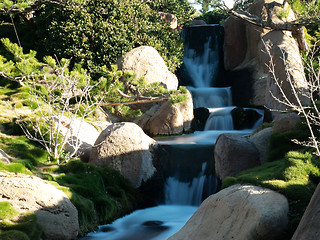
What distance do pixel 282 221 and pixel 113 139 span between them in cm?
583

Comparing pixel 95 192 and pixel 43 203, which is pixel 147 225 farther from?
pixel 43 203

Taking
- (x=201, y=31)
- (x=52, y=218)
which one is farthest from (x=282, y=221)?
(x=201, y=31)

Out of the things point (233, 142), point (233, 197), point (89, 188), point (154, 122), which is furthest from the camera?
point (154, 122)

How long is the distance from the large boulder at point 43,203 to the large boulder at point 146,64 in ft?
31.6

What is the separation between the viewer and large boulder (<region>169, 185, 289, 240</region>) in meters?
5.43

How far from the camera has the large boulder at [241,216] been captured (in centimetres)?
543

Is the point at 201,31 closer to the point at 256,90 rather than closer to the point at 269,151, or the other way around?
the point at 256,90

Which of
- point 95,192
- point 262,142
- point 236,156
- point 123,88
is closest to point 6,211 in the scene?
point 95,192

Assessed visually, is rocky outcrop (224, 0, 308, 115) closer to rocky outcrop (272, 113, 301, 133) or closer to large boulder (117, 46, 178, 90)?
large boulder (117, 46, 178, 90)

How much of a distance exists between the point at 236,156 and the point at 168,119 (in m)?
6.55

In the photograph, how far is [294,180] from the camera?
6.61 m

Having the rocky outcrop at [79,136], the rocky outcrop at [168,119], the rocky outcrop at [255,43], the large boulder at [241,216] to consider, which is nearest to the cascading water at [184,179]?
the rocky outcrop at [168,119]

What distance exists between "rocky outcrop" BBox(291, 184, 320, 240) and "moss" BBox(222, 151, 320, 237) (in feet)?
3.28

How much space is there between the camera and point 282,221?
552 centimetres
